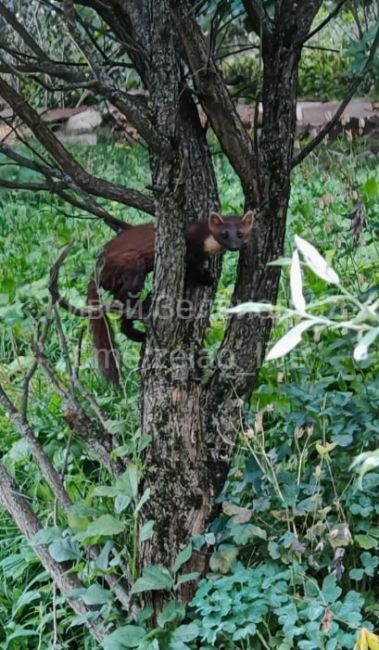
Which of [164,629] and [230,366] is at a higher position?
[230,366]

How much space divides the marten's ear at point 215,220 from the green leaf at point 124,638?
1.23 m

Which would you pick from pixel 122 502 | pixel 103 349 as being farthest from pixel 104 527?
pixel 103 349

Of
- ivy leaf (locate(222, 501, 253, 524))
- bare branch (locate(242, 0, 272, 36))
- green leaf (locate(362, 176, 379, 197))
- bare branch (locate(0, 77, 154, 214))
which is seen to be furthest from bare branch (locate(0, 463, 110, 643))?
green leaf (locate(362, 176, 379, 197))

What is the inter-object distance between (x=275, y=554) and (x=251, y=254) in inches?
30.5

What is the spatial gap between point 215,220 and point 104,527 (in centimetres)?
108

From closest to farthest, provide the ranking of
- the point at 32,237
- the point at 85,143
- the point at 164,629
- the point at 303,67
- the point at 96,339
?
the point at 164,629 → the point at 96,339 → the point at 32,237 → the point at 85,143 → the point at 303,67

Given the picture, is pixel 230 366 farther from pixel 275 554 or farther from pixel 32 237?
pixel 32 237

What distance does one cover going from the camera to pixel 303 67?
40.5 ft

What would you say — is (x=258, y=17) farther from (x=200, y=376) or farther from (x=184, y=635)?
(x=184, y=635)

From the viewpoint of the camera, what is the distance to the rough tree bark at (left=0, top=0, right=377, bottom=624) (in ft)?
7.29

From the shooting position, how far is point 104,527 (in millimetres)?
2297

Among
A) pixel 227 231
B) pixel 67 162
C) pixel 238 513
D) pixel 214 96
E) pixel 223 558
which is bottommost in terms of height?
pixel 223 558

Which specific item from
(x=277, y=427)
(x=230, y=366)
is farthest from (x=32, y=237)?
(x=230, y=366)

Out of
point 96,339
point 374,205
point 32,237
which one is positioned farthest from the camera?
point 32,237
